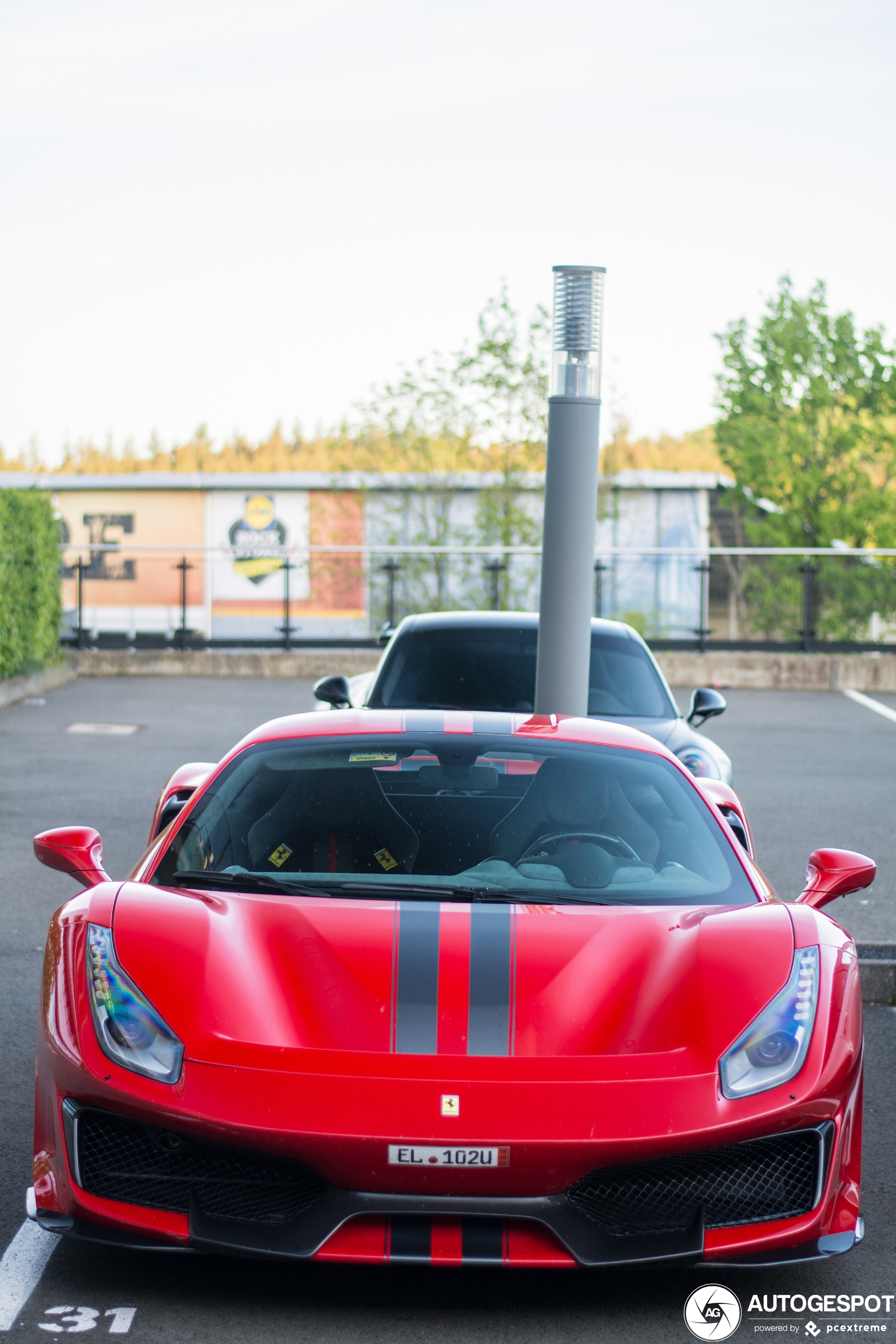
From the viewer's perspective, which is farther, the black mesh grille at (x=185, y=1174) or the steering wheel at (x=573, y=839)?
the steering wheel at (x=573, y=839)

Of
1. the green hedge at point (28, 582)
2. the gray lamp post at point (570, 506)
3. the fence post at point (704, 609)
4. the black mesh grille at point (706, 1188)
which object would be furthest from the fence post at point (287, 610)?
the black mesh grille at point (706, 1188)

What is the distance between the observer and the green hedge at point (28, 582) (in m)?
15.5

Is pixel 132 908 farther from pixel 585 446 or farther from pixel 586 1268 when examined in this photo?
pixel 585 446

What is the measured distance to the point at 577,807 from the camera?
14.0 ft

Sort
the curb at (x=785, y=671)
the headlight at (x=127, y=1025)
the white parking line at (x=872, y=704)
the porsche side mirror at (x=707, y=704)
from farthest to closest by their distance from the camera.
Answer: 1. the curb at (x=785, y=671)
2. the white parking line at (x=872, y=704)
3. the porsche side mirror at (x=707, y=704)
4. the headlight at (x=127, y=1025)

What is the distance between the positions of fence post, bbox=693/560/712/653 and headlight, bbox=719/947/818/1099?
16.7 m

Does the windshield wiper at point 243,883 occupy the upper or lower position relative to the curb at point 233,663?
upper

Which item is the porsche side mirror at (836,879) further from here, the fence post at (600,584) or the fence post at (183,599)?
the fence post at (183,599)

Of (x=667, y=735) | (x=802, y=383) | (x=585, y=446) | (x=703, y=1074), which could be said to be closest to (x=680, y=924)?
(x=703, y=1074)

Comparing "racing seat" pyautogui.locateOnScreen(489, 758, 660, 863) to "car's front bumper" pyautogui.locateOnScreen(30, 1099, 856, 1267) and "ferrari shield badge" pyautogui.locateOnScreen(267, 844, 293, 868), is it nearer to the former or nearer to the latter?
"ferrari shield badge" pyautogui.locateOnScreen(267, 844, 293, 868)

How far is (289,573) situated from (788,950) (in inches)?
708

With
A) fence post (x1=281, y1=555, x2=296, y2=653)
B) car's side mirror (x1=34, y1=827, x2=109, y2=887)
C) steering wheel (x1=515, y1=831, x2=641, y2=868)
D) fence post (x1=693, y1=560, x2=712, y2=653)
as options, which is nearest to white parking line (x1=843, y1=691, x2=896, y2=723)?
fence post (x1=693, y1=560, x2=712, y2=653)

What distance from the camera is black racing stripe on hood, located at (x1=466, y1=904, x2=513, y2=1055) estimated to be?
3.06 metres

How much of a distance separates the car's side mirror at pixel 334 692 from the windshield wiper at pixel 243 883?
4.06m
